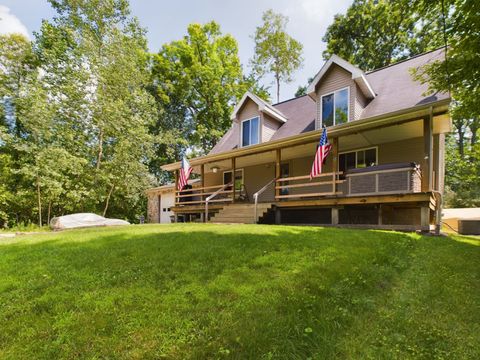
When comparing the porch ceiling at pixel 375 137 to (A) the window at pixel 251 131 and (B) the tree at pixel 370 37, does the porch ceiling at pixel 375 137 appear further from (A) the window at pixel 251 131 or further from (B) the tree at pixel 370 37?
(B) the tree at pixel 370 37

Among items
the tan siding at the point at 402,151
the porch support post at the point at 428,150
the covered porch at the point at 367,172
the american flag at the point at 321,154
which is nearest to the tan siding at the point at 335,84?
the covered porch at the point at 367,172

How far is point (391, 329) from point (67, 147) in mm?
20945

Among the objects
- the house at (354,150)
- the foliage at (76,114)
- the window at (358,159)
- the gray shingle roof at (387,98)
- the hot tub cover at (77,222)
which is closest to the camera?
the house at (354,150)

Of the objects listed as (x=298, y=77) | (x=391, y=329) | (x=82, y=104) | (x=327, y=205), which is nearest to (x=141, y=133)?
(x=82, y=104)

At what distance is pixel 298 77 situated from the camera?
2856cm

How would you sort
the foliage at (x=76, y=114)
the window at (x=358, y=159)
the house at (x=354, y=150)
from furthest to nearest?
the foliage at (x=76, y=114) < the window at (x=358, y=159) < the house at (x=354, y=150)

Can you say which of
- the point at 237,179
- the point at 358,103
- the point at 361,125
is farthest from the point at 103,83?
the point at 361,125

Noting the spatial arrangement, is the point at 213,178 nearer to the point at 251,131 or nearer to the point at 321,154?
the point at 251,131

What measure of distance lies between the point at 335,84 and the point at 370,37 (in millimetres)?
16508

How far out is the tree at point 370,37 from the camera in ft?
74.7

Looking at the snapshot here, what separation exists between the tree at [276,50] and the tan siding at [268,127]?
14.8 m

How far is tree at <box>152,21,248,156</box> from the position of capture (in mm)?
26828

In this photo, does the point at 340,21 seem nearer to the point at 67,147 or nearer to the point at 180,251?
the point at 67,147

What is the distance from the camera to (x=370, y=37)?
2384 centimetres
